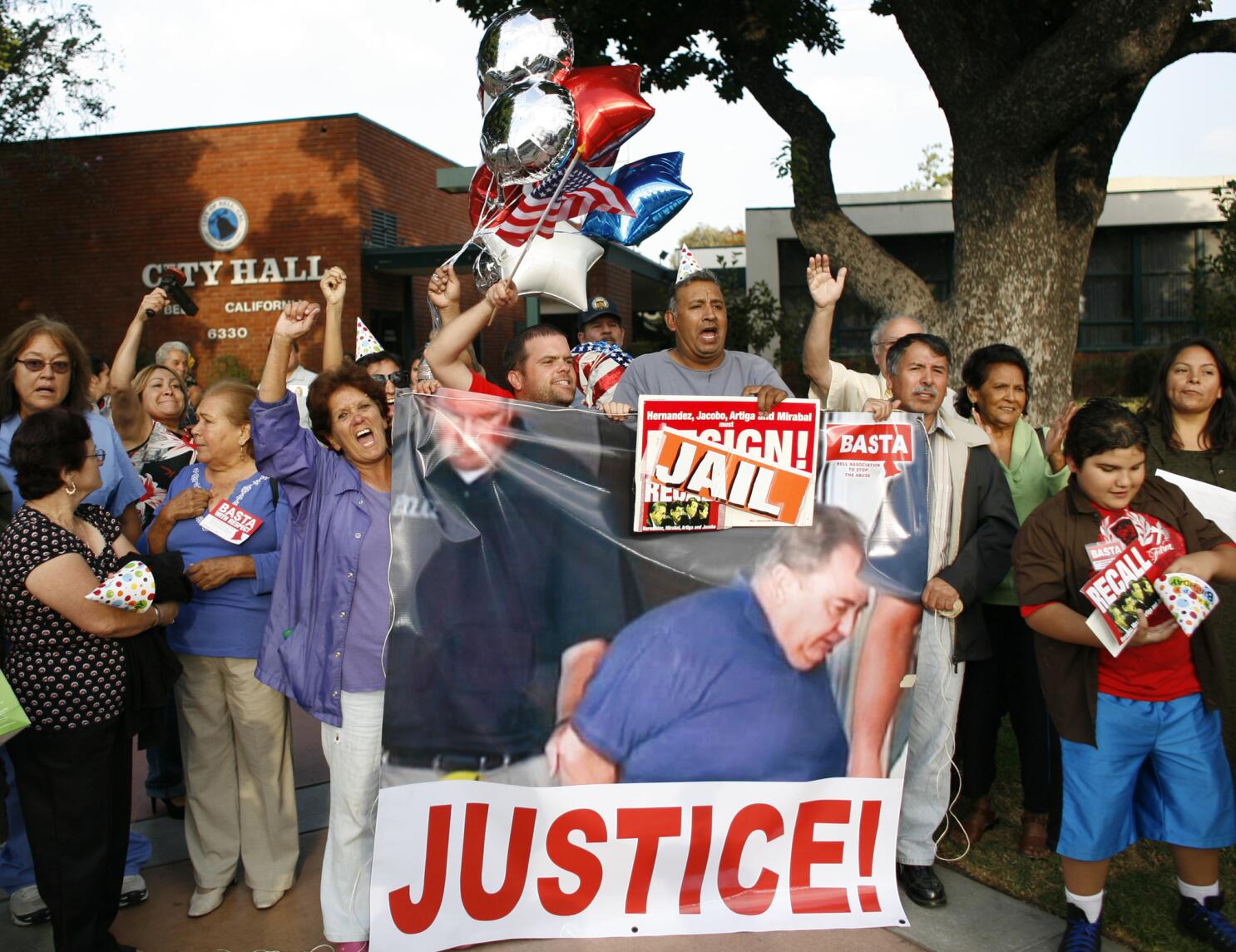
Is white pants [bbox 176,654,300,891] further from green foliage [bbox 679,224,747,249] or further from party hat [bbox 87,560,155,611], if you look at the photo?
green foliage [bbox 679,224,747,249]

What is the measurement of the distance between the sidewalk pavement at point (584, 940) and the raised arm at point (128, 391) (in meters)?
1.99

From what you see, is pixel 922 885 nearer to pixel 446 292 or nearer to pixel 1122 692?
pixel 1122 692

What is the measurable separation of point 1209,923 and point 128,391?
4.72 meters

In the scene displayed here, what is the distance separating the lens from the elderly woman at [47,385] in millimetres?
3775

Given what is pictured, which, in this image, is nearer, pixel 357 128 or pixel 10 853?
pixel 10 853

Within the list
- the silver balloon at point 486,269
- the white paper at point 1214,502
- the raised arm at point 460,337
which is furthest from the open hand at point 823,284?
the silver balloon at point 486,269

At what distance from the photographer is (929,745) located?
12.7ft

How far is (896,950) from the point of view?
11.1ft

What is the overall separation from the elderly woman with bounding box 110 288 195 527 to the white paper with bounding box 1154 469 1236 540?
4042mm

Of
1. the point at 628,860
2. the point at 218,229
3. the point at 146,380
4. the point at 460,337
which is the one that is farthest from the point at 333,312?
the point at 218,229

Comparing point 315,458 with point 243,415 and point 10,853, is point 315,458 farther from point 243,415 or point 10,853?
point 10,853

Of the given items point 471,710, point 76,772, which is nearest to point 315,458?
point 471,710

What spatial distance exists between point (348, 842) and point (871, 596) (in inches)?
75.9

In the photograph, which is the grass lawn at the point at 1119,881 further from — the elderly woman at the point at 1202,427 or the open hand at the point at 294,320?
the open hand at the point at 294,320
